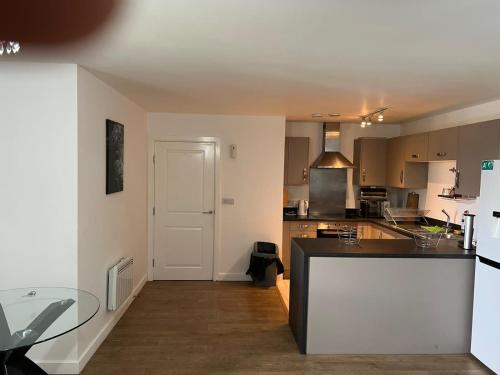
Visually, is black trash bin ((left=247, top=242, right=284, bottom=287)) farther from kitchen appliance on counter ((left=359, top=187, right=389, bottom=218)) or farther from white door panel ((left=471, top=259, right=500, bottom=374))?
white door panel ((left=471, top=259, right=500, bottom=374))

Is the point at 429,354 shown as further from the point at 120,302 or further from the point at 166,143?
the point at 166,143

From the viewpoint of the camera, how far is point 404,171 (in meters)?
4.86

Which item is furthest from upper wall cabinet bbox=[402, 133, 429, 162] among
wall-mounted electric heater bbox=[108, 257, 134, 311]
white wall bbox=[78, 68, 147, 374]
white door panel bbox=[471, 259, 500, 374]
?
wall-mounted electric heater bbox=[108, 257, 134, 311]

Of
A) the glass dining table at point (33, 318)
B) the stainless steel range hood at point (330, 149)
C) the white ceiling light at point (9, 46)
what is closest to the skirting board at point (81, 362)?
the glass dining table at point (33, 318)

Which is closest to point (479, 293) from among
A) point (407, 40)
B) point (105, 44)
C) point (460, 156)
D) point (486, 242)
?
point (486, 242)

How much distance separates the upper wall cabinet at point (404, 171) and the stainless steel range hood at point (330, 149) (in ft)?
2.05

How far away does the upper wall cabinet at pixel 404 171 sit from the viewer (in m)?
4.88

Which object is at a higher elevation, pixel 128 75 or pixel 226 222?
pixel 128 75

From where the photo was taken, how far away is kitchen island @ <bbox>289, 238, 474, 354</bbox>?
3.02 m

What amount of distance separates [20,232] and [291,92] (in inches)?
100

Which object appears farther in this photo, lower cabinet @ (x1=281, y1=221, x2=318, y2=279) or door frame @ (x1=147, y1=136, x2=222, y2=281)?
lower cabinet @ (x1=281, y1=221, x2=318, y2=279)

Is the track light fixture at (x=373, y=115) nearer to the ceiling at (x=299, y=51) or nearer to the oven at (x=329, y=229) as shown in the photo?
the ceiling at (x=299, y=51)

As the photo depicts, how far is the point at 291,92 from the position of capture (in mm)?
3338

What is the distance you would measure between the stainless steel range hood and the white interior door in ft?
5.43
